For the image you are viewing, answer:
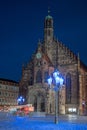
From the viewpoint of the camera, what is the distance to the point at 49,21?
102812 mm

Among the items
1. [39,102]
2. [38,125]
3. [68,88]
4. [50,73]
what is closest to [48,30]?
[50,73]

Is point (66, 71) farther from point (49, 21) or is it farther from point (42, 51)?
point (49, 21)

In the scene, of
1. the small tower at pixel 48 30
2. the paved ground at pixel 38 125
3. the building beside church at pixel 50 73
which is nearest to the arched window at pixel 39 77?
the building beside church at pixel 50 73

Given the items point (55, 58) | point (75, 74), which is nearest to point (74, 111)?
point (75, 74)

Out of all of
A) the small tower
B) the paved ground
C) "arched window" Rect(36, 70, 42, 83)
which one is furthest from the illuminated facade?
the paved ground

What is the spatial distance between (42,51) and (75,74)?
45.7ft

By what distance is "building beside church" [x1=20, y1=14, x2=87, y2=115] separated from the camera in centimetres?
9281

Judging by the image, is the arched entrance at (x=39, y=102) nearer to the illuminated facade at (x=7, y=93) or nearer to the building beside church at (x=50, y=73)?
the building beside church at (x=50, y=73)

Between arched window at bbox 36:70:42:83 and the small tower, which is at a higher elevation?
the small tower

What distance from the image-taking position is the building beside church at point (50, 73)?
305 ft

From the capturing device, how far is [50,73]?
95000 mm

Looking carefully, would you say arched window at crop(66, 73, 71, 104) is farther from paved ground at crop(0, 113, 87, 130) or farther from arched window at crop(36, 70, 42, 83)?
paved ground at crop(0, 113, 87, 130)

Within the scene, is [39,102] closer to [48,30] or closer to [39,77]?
[39,77]

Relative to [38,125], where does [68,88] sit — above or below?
above
